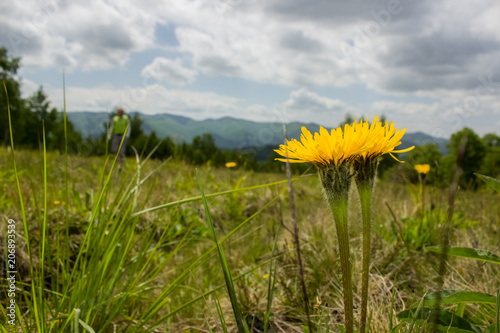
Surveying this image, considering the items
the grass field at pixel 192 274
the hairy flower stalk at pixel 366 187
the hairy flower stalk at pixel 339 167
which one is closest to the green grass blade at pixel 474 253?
the grass field at pixel 192 274

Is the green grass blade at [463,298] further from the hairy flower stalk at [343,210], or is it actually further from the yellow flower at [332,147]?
the yellow flower at [332,147]

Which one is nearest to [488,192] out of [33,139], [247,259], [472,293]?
[247,259]

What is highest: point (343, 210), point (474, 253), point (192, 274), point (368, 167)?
point (368, 167)

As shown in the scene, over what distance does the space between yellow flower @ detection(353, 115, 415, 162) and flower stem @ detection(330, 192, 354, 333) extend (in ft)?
0.49

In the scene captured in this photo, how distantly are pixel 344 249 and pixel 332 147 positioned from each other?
0.90 feet

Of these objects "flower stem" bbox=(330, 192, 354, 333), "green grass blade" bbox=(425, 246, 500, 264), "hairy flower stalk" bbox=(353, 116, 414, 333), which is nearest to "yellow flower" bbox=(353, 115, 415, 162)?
"hairy flower stalk" bbox=(353, 116, 414, 333)

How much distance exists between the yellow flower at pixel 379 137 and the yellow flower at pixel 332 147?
0.07ft

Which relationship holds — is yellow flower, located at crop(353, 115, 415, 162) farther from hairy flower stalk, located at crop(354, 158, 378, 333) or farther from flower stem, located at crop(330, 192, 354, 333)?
flower stem, located at crop(330, 192, 354, 333)

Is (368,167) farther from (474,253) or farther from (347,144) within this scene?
(474,253)

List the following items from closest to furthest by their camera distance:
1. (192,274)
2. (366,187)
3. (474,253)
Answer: (366,187) → (474,253) → (192,274)

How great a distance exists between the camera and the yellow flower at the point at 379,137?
909mm

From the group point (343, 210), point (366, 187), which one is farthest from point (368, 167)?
point (343, 210)

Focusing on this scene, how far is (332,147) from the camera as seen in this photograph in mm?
897

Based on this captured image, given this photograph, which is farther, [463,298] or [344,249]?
[463,298]
